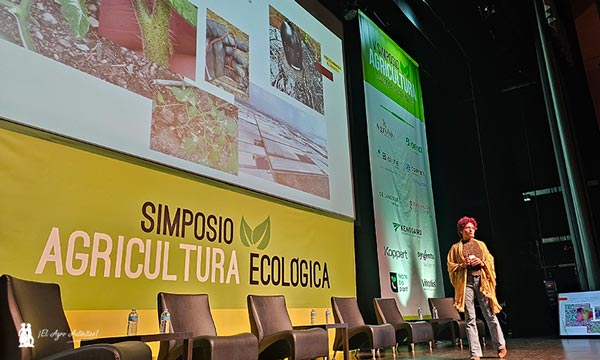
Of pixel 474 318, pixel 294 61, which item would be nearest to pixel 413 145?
pixel 294 61

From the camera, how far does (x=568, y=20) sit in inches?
318

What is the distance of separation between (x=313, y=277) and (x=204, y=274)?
150cm

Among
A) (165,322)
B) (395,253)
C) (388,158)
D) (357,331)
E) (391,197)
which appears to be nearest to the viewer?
(165,322)

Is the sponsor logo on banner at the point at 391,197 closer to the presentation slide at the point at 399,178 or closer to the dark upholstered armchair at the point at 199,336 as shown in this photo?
the presentation slide at the point at 399,178

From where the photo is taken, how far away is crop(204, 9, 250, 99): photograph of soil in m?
4.22

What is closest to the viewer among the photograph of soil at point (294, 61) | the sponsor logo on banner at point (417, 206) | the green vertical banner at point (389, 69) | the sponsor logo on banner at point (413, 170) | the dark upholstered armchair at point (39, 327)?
the dark upholstered armchair at point (39, 327)

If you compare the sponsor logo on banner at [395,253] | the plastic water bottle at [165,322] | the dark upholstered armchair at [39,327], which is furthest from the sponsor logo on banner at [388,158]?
the dark upholstered armchair at [39,327]

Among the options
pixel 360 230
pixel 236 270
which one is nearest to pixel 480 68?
pixel 360 230

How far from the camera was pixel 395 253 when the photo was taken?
6.53 m

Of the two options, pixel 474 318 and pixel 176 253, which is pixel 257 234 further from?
pixel 474 318

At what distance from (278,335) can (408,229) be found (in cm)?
383

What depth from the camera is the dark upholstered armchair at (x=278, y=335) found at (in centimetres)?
354

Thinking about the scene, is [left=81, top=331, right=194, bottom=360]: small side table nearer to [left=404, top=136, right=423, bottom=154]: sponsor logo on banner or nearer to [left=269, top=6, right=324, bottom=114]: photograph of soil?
[left=269, top=6, right=324, bottom=114]: photograph of soil

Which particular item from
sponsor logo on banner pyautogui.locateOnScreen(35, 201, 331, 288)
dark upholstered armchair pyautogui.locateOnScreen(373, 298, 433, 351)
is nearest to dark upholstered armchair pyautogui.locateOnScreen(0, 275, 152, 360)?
sponsor logo on banner pyautogui.locateOnScreen(35, 201, 331, 288)
